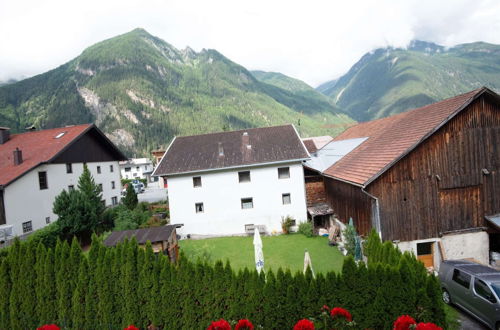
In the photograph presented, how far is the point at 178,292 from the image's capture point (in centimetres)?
745

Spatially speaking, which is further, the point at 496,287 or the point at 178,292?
the point at 496,287

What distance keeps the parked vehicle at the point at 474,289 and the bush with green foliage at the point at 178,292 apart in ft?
8.30

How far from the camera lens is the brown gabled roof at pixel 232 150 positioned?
21.7 m

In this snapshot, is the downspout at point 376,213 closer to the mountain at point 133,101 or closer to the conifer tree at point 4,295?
the conifer tree at point 4,295

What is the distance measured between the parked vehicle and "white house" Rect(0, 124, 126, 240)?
994 inches

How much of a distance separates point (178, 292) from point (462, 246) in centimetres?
1434

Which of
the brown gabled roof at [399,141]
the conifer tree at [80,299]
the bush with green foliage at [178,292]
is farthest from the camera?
the brown gabled roof at [399,141]

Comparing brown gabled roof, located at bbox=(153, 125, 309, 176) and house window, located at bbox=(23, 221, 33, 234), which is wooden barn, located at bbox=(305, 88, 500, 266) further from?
house window, located at bbox=(23, 221, 33, 234)

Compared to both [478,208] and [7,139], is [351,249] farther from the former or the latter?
[7,139]

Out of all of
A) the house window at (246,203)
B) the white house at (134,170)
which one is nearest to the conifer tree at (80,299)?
the house window at (246,203)

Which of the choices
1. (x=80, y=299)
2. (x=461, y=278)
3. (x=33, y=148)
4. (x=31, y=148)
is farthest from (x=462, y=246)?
(x=31, y=148)

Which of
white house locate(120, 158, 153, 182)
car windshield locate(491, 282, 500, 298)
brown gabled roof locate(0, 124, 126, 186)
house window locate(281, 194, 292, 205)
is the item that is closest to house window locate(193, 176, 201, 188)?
house window locate(281, 194, 292, 205)

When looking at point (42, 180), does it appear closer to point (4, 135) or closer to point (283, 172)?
point (4, 135)

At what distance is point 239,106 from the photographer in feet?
527
